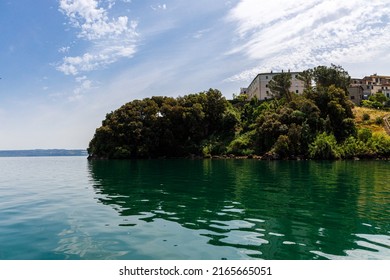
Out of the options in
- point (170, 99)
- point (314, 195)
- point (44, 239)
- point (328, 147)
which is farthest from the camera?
point (170, 99)

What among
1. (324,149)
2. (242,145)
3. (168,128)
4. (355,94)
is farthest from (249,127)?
(355,94)

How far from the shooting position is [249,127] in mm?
108375

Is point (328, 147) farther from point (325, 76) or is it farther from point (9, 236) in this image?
point (9, 236)

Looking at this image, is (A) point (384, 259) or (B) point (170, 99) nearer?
(A) point (384, 259)

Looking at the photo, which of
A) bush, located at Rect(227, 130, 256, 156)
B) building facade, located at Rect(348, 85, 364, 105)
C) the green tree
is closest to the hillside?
building facade, located at Rect(348, 85, 364, 105)

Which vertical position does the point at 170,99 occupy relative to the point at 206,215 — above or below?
above

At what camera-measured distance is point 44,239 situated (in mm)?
13109

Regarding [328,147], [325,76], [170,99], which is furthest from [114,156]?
[325,76]

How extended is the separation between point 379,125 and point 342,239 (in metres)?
100

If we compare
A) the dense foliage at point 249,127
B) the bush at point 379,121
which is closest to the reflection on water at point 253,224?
the dense foliage at point 249,127

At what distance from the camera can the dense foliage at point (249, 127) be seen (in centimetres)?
8325

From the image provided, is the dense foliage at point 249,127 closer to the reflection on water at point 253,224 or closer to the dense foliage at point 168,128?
the dense foliage at point 168,128

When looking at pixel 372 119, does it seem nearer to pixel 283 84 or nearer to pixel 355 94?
pixel 283 84

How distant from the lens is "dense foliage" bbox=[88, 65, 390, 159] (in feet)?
273
